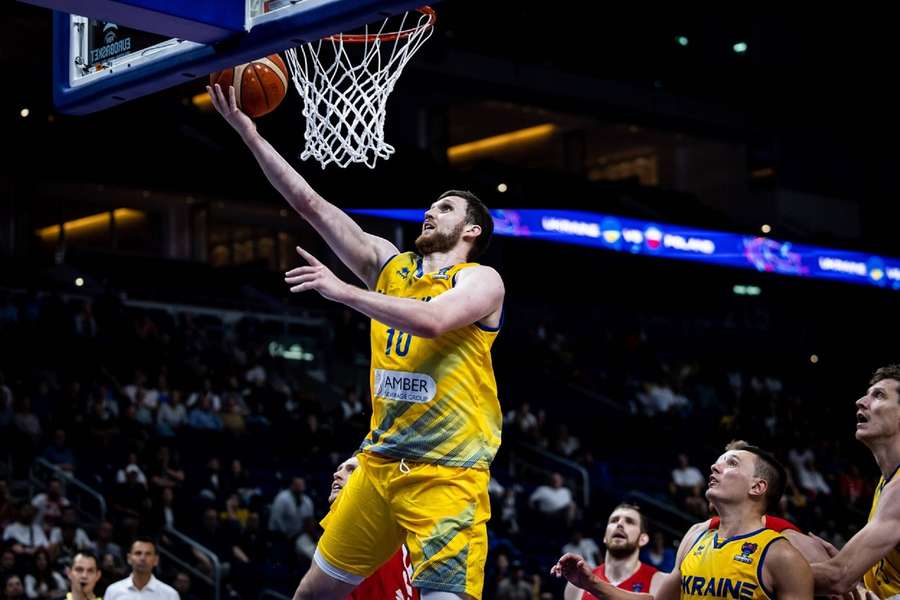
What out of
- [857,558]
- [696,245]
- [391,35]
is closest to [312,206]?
[391,35]

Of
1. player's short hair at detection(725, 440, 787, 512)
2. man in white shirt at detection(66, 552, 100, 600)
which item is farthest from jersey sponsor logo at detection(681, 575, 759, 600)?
man in white shirt at detection(66, 552, 100, 600)

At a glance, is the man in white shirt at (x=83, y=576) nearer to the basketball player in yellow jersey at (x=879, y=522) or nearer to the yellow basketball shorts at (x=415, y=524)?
the yellow basketball shorts at (x=415, y=524)

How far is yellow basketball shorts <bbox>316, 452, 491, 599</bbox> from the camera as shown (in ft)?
14.9

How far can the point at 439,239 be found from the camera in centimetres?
498

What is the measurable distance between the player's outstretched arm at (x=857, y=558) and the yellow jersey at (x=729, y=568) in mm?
205

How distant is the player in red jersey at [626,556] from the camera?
684 centimetres

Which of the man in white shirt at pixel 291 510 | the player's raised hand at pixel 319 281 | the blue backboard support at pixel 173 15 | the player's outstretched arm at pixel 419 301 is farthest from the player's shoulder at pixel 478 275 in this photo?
the man in white shirt at pixel 291 510

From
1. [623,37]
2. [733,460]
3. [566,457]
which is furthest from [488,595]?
[623,37]

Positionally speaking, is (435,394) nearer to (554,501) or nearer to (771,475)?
(771,475)

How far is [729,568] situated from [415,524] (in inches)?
50.5

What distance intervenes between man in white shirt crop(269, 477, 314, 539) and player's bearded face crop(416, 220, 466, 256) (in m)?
8.69

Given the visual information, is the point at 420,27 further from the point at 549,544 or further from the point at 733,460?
the point at 549,544

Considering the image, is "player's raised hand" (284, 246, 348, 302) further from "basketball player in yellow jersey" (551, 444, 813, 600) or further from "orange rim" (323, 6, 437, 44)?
"orange rim" (323, 6, 437, 44)

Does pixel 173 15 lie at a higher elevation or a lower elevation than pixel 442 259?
higher
